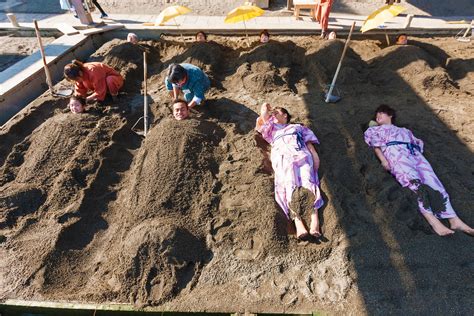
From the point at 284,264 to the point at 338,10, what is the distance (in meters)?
8.37

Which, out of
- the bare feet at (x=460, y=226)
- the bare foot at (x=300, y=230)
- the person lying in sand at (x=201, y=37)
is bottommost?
the bare foot at (x=300, y=230)

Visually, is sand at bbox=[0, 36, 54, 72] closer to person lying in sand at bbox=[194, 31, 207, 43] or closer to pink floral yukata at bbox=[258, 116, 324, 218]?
person lying in sand at bbox=[194, 31, 207, 43]

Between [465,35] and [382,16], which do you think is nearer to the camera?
[382,16]

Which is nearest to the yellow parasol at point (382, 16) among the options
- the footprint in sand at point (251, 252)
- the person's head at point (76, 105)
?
the footprint in sand at point (251, 252)

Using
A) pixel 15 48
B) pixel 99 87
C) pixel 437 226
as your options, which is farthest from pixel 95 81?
pixel 437 226

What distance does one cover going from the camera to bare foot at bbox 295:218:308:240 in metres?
3.23

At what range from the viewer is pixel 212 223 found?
352cm

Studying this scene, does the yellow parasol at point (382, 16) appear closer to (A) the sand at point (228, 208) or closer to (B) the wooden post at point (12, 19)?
(A) the sand at point (228, 208)

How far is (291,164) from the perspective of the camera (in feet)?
12.3

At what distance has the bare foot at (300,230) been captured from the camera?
323 centimetres

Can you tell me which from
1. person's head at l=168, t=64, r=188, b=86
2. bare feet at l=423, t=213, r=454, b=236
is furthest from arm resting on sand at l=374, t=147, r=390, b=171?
person's head at l=168, t=64, r=188, b=86

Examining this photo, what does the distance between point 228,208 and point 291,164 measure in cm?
96

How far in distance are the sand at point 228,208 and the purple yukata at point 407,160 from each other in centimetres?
16

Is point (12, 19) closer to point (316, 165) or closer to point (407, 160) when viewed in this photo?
point (316, 165)
